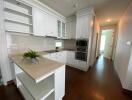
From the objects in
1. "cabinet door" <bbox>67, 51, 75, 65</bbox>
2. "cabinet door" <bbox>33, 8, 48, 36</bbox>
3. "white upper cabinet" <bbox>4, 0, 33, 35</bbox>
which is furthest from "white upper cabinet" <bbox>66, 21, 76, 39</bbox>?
"white upper cabinet" <bbox>4, 0, 33, 35</bbox>

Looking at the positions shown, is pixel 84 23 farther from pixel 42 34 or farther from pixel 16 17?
pixel 16 17

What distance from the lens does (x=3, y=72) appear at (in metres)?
1.91

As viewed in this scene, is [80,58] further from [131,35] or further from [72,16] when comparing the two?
[72,16]

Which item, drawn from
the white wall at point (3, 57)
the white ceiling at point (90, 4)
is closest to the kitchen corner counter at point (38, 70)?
the white wall at point (3, 57)

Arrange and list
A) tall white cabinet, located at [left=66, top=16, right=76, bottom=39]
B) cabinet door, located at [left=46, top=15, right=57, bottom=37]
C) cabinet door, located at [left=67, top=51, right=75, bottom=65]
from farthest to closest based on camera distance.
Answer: tall white cabinet, located at [left=66, top=16, right=76, bottom=39] < cabinet door, located at [left=67, top=51, right=75, bottom=65] < cabinet door, located at [left=46, top=15, right=57, bottom=37]

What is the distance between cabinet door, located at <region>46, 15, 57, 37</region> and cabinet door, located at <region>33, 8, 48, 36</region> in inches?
6.3

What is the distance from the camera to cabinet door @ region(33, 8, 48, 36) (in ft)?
7.46

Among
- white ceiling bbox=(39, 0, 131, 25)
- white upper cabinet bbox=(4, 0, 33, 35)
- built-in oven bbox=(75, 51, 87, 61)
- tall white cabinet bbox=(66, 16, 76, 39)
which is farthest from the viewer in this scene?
tall white cabinet bbox=(66, 16, 76, 39)

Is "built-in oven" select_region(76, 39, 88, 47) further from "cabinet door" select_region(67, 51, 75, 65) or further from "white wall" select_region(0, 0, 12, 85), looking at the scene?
"white wall" select_region(0, 0, 12, 85)

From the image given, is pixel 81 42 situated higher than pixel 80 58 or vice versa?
pixel 81 42

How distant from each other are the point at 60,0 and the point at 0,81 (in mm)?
3121

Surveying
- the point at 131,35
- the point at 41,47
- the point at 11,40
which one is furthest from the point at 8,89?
the point at 131,35

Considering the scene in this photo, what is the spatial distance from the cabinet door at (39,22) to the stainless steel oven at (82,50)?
1.61 m

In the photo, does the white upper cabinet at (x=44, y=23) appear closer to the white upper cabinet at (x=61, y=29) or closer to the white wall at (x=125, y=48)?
the white upper cabinet at (x=61, y=29)
